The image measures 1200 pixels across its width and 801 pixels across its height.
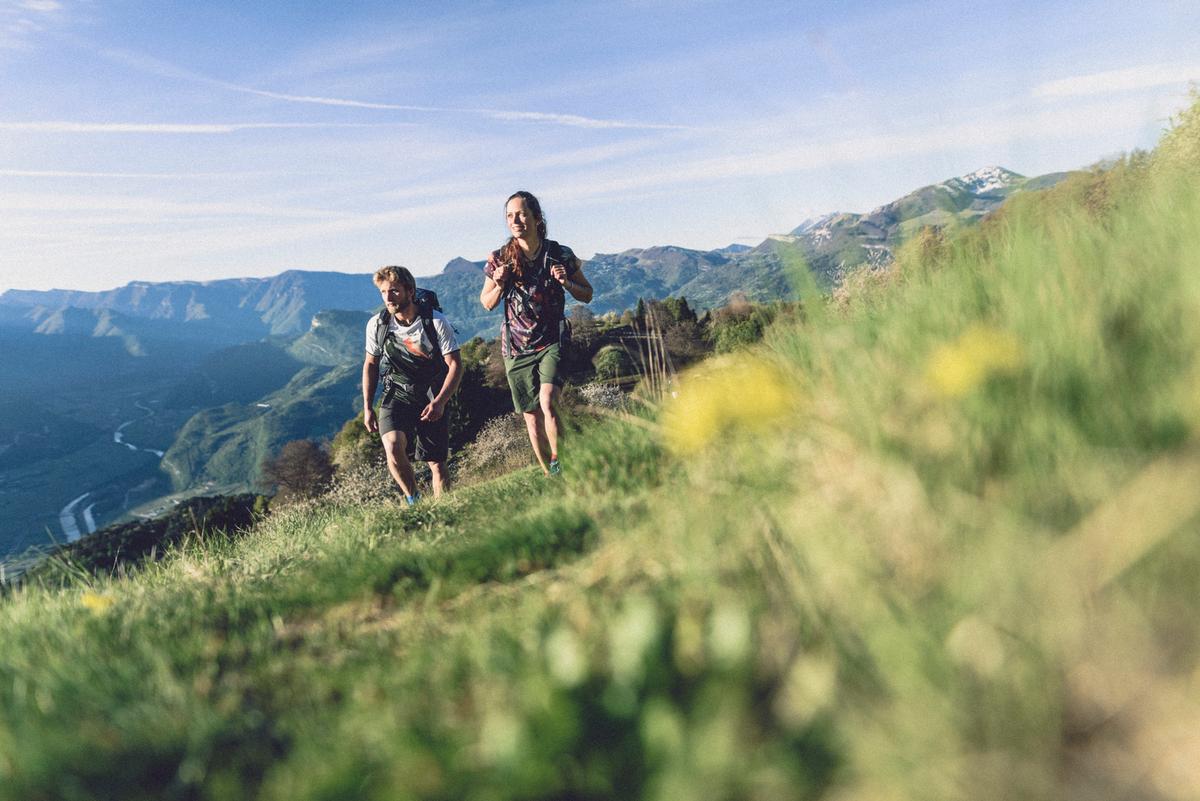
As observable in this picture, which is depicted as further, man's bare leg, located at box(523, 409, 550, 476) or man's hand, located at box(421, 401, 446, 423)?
man's hand, located at box(421, 401, 446, 423)

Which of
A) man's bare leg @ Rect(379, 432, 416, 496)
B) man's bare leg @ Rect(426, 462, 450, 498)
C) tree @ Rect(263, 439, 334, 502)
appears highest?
man's bare leg @ Rect(379, 432, 416, 496)

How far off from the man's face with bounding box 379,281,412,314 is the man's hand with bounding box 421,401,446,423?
1.25 meters

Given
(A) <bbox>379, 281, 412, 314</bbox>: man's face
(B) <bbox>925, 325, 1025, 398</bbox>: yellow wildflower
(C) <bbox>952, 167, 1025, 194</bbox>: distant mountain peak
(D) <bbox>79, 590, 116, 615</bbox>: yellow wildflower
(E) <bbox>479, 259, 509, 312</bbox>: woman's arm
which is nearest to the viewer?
(B) <bbox>925, 325, 1025, 398</bbox>: yellow wildflower

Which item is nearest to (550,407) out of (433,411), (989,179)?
(433,411)

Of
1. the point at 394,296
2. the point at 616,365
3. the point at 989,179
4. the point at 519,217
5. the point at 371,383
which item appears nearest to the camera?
the point at 989,179

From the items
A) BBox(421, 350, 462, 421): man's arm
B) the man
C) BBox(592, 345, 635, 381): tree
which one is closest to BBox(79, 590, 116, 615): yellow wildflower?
BBox(592, 345, 635, 381): tree

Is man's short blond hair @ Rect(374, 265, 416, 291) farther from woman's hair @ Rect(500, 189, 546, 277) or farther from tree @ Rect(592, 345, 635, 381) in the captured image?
tree @ Rect(592, 345, 635, 381)

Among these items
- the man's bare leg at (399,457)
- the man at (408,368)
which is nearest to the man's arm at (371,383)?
the man at (408,368)

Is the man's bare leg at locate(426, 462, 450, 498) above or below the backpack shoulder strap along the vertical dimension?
below

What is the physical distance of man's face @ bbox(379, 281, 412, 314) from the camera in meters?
8.37

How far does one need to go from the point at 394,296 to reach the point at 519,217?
202 cm

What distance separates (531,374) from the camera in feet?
24.9

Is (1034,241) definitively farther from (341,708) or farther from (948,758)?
(341,708)

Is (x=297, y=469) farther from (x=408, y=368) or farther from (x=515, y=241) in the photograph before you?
(x=515, y=241)
